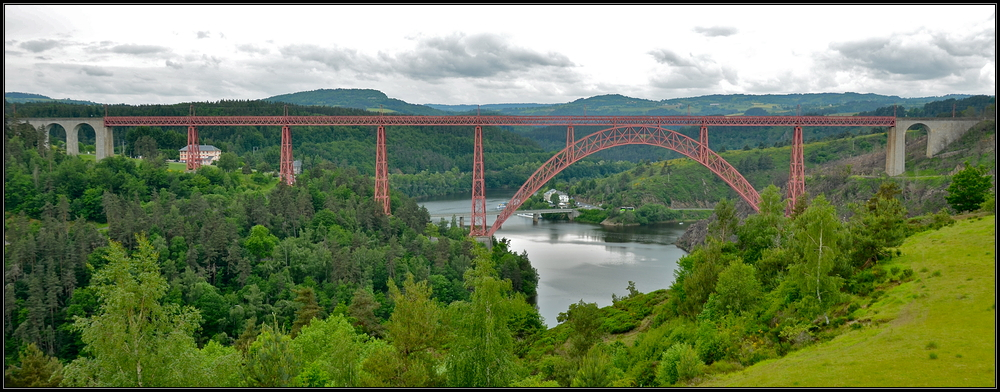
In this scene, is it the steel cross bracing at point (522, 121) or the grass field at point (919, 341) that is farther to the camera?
the steel cross bracing at point (522, 121)

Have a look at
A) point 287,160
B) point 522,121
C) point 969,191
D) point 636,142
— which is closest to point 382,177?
point 287,160

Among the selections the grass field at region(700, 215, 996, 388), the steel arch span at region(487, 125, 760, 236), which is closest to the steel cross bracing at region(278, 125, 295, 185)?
the steel arch span at region(487, 125, 760, 236)

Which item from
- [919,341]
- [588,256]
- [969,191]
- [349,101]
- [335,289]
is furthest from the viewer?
[349,101]

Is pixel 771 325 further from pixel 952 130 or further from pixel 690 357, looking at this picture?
pixel 952 130

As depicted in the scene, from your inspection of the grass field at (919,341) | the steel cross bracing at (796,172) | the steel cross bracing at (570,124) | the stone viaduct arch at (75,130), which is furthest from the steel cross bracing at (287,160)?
the grass field at (919,341)

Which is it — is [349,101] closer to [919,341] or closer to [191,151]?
[191,151]

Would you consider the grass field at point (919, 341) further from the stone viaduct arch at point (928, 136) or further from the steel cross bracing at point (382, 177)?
the steel cross bracing at point (382, 177)

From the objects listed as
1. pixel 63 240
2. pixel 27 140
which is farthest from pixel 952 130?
pixel 27 140
